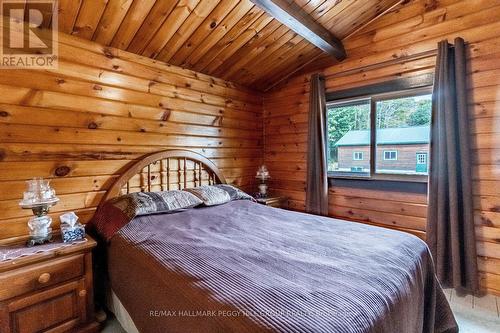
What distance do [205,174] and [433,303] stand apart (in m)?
2.34

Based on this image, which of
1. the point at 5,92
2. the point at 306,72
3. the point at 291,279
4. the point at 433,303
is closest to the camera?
the point at 291,279

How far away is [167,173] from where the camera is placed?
8.91 ft

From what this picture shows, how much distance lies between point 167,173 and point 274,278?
1887 mm

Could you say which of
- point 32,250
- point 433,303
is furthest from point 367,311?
point 32,250

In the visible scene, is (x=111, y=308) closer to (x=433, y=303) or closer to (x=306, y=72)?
(x=433, y=303)

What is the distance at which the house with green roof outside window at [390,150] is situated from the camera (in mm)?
2602

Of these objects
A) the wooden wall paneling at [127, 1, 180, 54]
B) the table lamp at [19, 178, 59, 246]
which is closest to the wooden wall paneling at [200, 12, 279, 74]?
the wooden wall paneling at [127, 1, 180, 54]

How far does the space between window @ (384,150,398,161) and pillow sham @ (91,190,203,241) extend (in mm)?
2070

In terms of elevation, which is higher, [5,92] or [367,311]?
[5,92]

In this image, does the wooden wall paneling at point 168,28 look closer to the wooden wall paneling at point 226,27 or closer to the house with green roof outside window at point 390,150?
the wooden wall paneling at point 226,27

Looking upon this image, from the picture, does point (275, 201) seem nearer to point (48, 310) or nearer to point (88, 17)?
point (48, 310)

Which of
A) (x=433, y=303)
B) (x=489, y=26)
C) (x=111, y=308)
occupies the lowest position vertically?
(x=111, y=308)

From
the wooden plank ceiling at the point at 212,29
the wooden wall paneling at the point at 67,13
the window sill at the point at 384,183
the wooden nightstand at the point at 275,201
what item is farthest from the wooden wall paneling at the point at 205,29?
the window sill at the point at 384,183

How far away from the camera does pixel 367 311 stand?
96 cm
